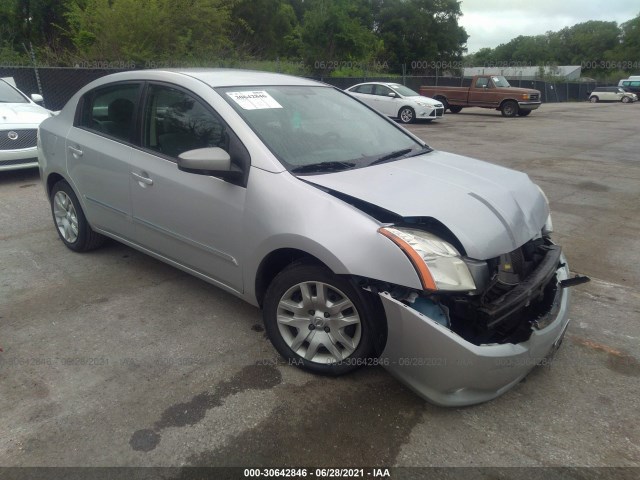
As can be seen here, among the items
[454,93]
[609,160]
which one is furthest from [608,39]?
[609,160]

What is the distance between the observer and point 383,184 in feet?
9.67

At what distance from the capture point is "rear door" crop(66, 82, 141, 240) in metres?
3.87

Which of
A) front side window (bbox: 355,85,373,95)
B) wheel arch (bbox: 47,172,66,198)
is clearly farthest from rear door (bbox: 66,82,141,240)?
front side window (bbox: 355,85,373,95)

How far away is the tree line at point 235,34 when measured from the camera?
1727 centimetres

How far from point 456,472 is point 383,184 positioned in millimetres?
1523

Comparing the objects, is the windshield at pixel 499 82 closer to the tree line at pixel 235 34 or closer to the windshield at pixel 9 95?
the tree line at pixel 235 34

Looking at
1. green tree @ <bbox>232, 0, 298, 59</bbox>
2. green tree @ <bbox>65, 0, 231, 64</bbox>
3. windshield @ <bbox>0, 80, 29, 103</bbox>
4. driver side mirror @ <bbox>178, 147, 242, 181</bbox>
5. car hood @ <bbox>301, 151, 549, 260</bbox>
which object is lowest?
car hood @ <bbox>301, 151, 549, 260</bbox>

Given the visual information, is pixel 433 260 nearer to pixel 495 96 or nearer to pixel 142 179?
pixel 142 179

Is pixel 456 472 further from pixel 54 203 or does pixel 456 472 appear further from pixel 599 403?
pixel 54 203

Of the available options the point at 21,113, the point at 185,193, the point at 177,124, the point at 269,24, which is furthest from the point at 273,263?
the point at 269,24

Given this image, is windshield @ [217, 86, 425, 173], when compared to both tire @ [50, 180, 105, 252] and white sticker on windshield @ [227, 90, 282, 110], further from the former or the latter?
tire @ [50, 180, 105, 252]

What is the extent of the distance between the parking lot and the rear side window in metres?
1.18

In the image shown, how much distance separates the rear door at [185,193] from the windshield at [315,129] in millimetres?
233

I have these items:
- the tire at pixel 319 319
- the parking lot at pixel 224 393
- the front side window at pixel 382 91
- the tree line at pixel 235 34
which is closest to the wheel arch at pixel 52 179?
the parking lot at pixel 224 393
